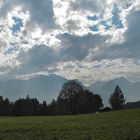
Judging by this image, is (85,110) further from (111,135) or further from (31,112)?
(111,135)

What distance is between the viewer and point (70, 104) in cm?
15000

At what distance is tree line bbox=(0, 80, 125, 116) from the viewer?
148 m

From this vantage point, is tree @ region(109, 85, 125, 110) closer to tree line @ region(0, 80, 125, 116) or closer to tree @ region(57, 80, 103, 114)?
tree line @ region(0, 80, 125, 116)

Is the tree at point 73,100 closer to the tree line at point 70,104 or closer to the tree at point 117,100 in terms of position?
the tree line at point 70,104

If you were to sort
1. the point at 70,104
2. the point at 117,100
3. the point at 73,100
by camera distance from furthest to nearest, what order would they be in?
the point at 70,104 < the point at 117,100 < the point at 73,100

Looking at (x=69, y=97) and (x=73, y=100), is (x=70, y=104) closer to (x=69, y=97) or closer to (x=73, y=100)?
(x=73, y=100)

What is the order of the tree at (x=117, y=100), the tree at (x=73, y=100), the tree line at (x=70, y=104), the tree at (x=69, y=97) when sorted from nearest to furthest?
the tree at (x=73, y=100) < the tree at (x=117, y=100) < the tree at (x=69, y=97) < the tree line at (x=70, y=104)

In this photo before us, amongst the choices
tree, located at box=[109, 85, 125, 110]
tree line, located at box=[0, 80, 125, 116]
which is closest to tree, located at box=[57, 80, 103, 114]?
tree line, located at box=[0, 80, 125, 116]

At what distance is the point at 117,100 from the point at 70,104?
62.9 feet

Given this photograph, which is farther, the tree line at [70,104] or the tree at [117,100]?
the tree line at [70,104]

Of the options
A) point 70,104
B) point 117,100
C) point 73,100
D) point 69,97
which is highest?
point 69,97

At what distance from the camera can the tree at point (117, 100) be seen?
148125 mm

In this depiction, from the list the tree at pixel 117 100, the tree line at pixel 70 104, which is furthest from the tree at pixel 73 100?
the tree at pixel 117 100

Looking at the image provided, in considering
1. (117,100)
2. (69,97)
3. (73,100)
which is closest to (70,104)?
(73,100)
